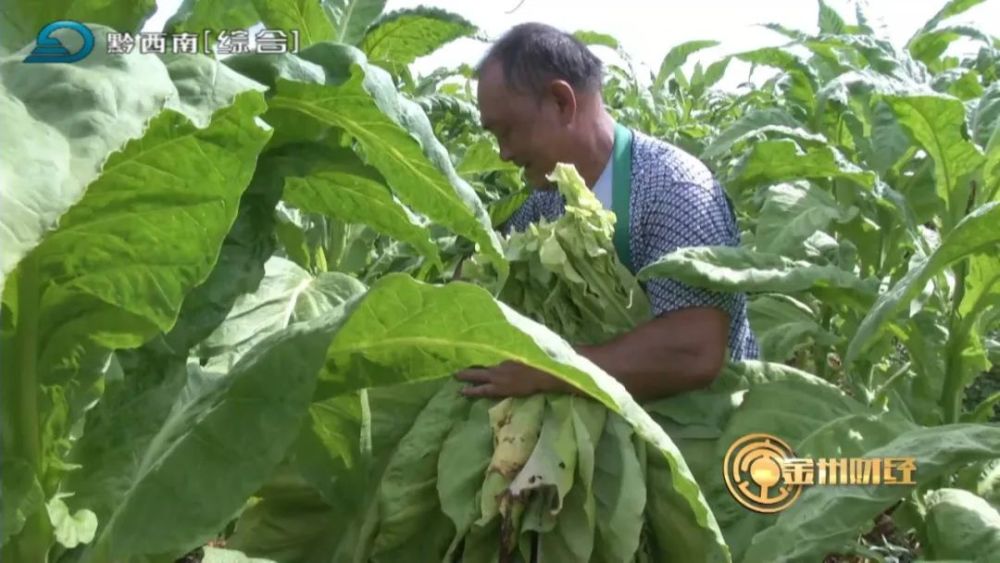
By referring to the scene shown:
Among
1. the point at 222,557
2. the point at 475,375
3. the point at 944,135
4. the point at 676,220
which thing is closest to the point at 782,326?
the point at 676,220

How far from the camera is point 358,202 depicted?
4.57 feet

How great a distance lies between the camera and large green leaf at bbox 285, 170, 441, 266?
1.36 m

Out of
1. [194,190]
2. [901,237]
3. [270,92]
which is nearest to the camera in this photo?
[194,190]

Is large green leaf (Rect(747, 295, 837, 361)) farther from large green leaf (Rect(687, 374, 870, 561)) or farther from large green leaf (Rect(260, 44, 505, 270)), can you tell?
large green leaf (Rect(260, 44, 505, 270))

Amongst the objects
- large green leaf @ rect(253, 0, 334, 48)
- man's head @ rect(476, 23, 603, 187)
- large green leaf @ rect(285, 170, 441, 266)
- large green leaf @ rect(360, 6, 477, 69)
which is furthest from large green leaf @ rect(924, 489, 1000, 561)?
large green leaf @ rect(360, 6, 477, 69)

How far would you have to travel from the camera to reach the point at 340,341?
1.17 meters

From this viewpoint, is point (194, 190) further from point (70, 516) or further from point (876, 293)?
point (876, 293)

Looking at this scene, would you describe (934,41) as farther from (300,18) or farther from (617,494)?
(617,494)

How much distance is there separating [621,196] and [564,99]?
0.27 meters

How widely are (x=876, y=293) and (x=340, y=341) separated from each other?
108 centimetres

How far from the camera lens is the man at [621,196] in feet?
5.81

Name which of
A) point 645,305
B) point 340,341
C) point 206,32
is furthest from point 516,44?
point 340,341

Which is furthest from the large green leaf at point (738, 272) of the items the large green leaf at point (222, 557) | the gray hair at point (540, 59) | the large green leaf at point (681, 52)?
the large green leaf at point (681, 52)

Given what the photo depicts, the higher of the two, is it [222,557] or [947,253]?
[947,253]
